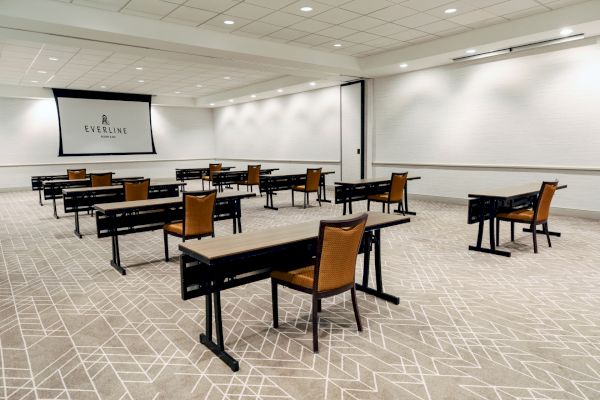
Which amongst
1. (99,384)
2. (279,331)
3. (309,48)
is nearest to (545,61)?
(309,48)

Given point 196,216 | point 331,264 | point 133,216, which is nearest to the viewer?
point 331,264

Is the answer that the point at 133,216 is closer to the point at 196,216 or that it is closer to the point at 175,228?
the point at 175,228

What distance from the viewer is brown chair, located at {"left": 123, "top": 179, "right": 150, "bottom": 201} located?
605 centimetres

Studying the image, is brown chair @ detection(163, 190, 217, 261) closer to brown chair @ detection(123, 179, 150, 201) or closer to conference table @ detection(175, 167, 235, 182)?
brown chair @ detection(123, 179, 150, 201)

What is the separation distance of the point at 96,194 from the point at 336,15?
485 centimetres

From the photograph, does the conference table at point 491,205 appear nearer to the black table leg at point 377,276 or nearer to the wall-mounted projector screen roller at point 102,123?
the black table leg at point 377,276

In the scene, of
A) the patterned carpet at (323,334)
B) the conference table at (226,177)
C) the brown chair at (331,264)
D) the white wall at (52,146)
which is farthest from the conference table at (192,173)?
the brown chair at (331,264)

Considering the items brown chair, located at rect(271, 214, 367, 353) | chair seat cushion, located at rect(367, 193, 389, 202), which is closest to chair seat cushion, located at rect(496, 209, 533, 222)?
chair seat cushion, located at rect(367, 193, 389, 202)

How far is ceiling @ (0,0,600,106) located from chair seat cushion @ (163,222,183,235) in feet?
10.3

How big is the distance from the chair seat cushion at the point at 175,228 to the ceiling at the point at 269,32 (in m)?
3.15

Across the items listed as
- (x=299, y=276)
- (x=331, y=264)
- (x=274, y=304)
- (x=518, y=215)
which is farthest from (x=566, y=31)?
(x=274, y=304)

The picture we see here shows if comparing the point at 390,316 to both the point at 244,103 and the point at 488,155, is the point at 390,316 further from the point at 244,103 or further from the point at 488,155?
the point at 244,103

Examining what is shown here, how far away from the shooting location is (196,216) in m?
4.46

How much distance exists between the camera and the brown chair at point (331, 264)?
252 centimetres
